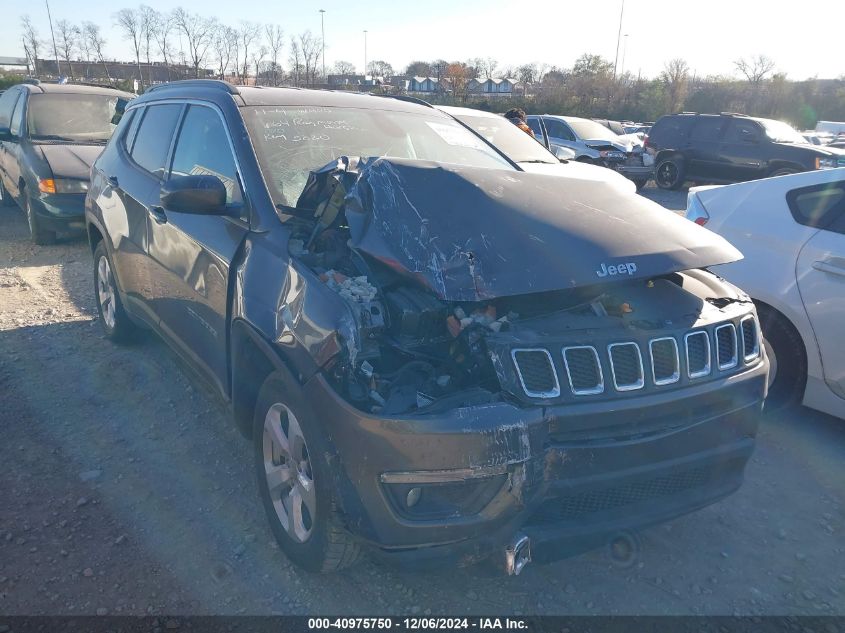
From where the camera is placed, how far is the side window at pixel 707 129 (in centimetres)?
1680

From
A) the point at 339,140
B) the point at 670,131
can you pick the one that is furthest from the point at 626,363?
the point at 670,131

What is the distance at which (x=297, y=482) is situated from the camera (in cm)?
284

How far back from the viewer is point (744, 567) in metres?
3.07

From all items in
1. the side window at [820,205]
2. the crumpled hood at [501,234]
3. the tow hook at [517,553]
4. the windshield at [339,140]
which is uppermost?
the windshield at [339,140]

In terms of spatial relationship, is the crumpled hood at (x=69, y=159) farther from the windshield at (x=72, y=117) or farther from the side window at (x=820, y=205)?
the side window at (x=820, y=205)

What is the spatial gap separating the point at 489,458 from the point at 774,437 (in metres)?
2.78

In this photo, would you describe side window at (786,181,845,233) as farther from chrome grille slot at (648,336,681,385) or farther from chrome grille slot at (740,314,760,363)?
chrome grille slot at (648,336,681,385)

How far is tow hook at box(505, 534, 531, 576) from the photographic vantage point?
7.82ft

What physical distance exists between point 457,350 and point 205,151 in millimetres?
2004

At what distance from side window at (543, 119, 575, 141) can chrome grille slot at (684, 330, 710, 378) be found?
1571 cm

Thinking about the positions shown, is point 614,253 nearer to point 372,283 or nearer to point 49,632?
point 372,283

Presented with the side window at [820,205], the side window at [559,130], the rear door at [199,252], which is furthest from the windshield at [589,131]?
the rear door at [199,252]

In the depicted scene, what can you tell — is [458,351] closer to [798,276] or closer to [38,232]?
[798,276]

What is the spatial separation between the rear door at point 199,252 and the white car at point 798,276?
3123 millimetres
